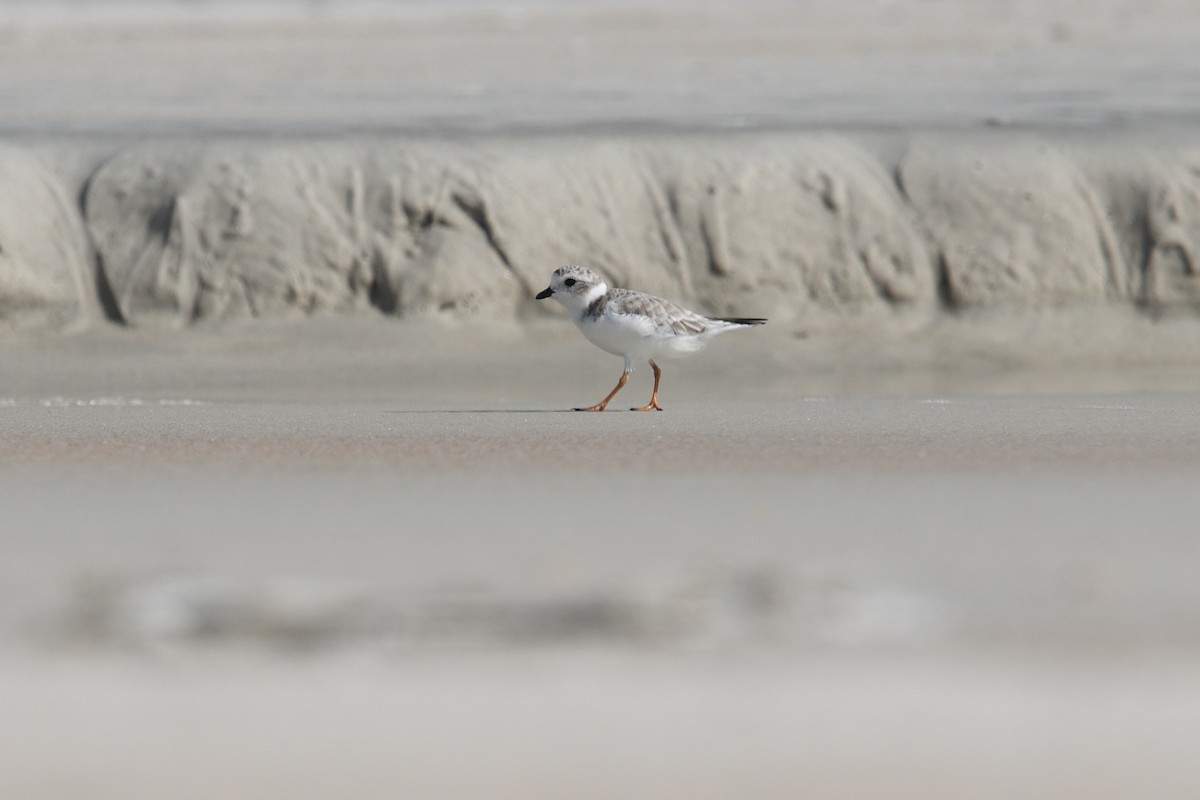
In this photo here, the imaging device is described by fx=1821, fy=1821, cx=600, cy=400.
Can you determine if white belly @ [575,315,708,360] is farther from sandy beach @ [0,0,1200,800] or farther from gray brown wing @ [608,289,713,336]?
sandy beach @ [0,0,1200,800]

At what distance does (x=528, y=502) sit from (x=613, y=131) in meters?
11.6

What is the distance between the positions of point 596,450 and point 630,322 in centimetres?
214

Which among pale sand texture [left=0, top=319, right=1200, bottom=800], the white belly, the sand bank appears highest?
pale sand texture [left=0, top=319, right=1200, bottom=800]

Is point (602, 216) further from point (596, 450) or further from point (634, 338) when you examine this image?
point (596, 450)

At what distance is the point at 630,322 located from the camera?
10.5 metres

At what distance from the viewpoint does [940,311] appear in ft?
53.1

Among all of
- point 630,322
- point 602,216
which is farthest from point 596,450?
point 602,216

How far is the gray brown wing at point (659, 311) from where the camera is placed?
10.5 metres

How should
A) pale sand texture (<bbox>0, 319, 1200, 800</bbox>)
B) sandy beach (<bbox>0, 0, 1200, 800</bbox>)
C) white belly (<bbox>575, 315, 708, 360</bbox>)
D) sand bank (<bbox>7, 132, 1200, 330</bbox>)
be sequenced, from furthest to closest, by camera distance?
sand bank (<bbox>7, 132, 1200, 330</bbox>) → white belly (<bbox>575, 315, 708, 360</bbox>) → sandy beach (<bbox>0, 0, 1200, 800</bbox>) → pale sand texture (<bbox>0, 319, 1200, 800</bbox>)

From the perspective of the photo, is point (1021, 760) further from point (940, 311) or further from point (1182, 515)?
point (940, 311)

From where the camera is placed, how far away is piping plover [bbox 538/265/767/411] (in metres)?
10.5

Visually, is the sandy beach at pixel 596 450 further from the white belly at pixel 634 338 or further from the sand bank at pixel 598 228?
the white belly at pixel 634 338

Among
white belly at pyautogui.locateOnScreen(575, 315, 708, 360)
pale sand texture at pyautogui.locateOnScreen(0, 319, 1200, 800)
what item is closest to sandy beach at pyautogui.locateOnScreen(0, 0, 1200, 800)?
pale sand texture at pyautogui.locateOnScreen(0, 319, 1200, 800)

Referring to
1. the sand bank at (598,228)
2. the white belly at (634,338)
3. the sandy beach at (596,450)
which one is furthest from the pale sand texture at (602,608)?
the sand bank at (598,228)
